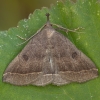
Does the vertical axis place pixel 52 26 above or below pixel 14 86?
above

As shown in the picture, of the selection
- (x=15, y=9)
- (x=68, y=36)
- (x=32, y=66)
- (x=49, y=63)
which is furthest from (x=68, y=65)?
(x=15, y=9)

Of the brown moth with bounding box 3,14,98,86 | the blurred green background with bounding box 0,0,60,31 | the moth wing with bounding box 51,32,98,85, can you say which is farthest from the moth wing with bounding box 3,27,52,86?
the blurred green background with bounding box 0,0,60,31

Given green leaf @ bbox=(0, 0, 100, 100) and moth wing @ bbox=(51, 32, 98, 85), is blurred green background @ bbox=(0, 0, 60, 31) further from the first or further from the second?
moth wing @ bbox=(51, 32, 98, 85)

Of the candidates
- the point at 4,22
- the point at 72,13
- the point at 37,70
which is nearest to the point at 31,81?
the point at 37,70

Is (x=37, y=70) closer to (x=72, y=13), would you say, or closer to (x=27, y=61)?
(x=27, y=61)

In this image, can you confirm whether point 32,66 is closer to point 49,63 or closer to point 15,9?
point 49,63

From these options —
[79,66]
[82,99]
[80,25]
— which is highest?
[80,25]

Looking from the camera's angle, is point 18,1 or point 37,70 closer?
point 37,70
